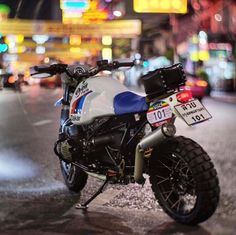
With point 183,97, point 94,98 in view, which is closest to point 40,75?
point 94,98

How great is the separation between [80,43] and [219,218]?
56.1 meters

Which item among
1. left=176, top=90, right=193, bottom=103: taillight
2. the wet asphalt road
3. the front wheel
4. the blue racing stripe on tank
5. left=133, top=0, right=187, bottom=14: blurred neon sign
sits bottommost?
the wet asphalt road

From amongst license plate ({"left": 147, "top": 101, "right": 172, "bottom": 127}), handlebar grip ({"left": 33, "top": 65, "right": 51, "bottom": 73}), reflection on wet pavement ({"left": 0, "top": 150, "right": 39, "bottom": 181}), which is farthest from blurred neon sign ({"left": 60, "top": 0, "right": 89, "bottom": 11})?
license plate ({"left": 147, "top": 101, "right": 172, "bottom": 127})

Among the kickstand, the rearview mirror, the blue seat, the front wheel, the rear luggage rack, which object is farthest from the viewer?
the rearview mirror

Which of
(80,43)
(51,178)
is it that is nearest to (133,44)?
(80,43)

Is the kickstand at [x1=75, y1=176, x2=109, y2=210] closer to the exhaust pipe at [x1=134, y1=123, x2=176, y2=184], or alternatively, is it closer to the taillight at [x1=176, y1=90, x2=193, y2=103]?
the exhaust pipe at [x1=134, y1=123, x2=176, y2=184]

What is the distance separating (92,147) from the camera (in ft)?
18.5

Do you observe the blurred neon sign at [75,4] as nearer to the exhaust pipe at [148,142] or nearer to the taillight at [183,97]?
the exhaust pipe at [148,142]

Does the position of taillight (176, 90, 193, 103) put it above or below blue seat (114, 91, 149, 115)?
above

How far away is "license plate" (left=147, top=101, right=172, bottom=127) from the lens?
483 cm

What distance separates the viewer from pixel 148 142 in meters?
4.93

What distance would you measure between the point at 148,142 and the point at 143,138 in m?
0.11

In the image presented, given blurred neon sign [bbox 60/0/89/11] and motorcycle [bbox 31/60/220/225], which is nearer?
motorcycle [bbox 31/60/220/225]

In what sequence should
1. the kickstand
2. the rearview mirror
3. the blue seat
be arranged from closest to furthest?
the blue seat, the kickstand, the rearview mirror
